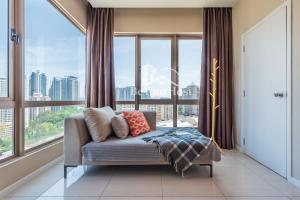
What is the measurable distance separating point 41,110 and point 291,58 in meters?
3.16

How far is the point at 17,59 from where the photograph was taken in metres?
2.44

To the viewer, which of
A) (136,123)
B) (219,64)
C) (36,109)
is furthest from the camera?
(219,64)

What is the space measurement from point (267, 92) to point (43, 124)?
3111 mm

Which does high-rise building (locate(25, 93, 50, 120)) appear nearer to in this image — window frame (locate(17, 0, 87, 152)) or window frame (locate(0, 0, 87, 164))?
window frame (locate(17, 0, 87, 152))

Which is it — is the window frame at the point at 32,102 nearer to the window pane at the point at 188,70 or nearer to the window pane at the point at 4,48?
the window pane at the point at 4,48

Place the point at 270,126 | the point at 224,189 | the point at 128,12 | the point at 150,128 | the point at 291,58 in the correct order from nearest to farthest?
1. the point at 224,189
2. the point at 291,58
3. the point at 270,126
4. the point at 150,128
5. the point at 128,12

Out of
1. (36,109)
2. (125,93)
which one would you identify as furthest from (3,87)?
(125,93)

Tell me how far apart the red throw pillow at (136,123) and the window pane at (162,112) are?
113 centimetres

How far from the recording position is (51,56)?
335cm

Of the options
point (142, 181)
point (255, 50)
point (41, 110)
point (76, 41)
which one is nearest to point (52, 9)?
point (76, 41)

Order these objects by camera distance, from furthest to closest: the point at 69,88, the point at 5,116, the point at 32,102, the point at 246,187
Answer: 1. the point at 69,88
2. the point at 32,102
3. the point at 246,187
4. the point at 5,116

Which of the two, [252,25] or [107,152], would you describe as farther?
[252,25]

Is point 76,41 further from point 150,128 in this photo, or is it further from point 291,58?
point 291,58

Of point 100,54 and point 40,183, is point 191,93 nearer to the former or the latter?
point 100,54
